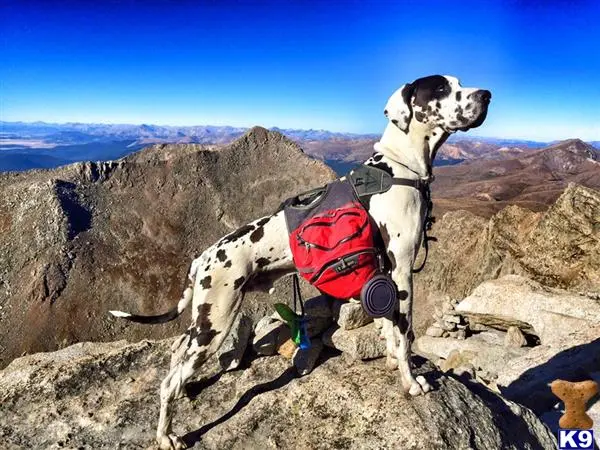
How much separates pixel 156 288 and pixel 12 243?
1458cm

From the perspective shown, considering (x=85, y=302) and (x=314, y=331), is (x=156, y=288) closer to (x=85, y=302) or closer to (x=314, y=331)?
(x=85, y=302)

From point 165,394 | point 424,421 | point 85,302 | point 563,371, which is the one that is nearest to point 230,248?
point 165,394

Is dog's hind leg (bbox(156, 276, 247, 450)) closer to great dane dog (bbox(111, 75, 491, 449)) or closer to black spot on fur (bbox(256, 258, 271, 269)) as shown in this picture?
great dane dog (bbox(111, 75, 491, 449))

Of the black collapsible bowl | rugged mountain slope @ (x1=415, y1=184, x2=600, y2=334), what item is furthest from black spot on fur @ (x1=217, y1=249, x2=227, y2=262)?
rugged mountain slope @ (x1=415, y1=184, x2=600, y2=334)

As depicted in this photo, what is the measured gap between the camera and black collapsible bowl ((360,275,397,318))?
4070mm

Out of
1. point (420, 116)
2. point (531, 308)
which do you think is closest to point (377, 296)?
point (420, 116)

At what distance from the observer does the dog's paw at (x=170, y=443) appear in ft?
14.5

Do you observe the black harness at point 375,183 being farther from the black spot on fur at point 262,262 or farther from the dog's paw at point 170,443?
the dog's paw at point 170,443

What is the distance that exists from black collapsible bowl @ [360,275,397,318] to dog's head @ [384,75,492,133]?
5.44ft

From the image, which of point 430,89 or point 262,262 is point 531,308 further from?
point 262,262

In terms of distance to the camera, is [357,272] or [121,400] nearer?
[357,272]

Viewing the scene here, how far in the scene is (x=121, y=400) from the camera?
5.39 m

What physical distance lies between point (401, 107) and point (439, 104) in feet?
1.26

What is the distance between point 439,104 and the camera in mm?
4102
